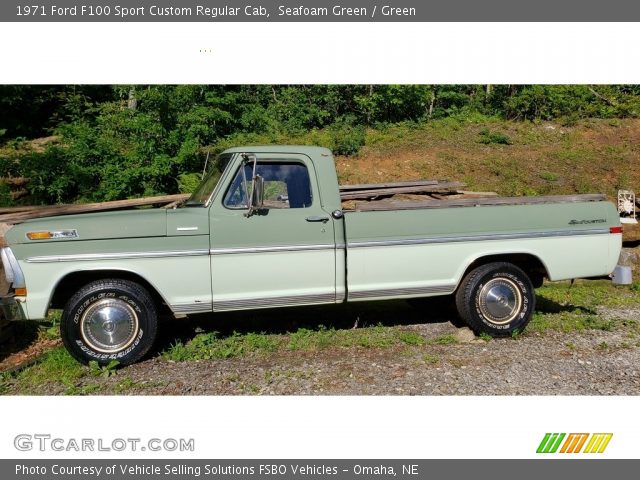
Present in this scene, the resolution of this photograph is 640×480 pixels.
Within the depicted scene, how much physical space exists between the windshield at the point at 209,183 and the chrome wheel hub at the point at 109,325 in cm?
129

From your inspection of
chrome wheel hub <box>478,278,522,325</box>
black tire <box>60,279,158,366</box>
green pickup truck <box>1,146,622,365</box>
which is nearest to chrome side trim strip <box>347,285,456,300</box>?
green pickup truck <box>1,146,622,365</box>

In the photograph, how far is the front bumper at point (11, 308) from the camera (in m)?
4.82

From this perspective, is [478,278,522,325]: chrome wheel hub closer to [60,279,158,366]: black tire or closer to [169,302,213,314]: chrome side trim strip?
[169,302,213,314]: chrome side trim strip

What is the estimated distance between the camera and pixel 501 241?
5734mm

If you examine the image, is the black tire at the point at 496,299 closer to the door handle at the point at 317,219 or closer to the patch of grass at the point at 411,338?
the patch of grass at the point at 411,338

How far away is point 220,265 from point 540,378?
130 inches

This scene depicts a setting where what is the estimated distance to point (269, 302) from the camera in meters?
5.34

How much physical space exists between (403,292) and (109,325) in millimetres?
3083

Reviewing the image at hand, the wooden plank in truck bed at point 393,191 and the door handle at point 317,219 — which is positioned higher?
the wooden plank in truck bed at point 393,191

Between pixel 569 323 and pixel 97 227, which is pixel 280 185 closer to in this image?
pixel 97 227

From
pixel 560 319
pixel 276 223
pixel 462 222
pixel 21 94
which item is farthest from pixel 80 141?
pixel 560 319

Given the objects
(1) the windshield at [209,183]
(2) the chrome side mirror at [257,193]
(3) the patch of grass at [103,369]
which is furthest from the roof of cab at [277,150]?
(3) the patch of grass at [103,369]

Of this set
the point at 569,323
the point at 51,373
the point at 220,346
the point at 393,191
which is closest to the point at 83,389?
the point at 51,373

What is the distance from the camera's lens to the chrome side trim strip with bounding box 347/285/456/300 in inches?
218
